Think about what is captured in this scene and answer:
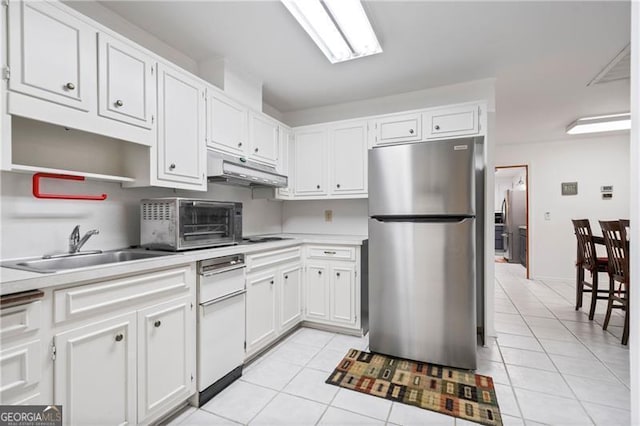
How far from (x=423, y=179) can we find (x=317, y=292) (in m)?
1.51

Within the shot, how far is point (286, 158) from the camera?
10.8 ft

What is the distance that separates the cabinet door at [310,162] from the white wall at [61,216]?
137 centimetres

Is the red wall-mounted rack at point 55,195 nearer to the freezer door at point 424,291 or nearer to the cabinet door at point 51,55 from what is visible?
the cabinet door at point 51,55

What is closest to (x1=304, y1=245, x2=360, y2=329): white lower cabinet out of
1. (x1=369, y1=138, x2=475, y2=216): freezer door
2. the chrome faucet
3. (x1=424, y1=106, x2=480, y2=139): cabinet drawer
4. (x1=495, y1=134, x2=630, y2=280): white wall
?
(x1=369, y1=138, x2=475, y2=216): freezer door

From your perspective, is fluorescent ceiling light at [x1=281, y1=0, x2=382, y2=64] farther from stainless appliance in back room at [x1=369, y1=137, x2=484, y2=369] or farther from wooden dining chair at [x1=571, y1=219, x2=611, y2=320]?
wooden dining chair at [x1=571, y1=219, x2=611, y2=320]

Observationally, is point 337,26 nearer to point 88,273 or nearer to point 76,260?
point 88,273

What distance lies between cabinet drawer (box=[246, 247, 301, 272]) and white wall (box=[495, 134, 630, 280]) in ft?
16.1

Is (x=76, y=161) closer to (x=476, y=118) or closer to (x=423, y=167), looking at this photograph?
(x=423, y=167)

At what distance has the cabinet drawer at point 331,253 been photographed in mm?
2877

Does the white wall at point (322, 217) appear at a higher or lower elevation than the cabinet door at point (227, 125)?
lower

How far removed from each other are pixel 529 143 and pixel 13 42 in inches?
266

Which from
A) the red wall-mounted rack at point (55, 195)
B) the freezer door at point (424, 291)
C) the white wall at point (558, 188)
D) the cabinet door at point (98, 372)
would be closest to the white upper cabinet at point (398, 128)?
the freezer door at point (424, 291)

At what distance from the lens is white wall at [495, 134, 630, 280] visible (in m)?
5.01

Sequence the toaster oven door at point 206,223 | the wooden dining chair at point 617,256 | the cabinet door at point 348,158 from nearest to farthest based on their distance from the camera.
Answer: the toaster oven door at point 206,223
the wooden dining chair at point 617,256
the cabinet door at point 348,158
